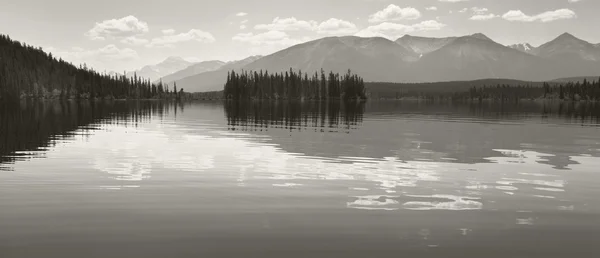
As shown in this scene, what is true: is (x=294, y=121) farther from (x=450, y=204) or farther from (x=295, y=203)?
(x=450, y=204)

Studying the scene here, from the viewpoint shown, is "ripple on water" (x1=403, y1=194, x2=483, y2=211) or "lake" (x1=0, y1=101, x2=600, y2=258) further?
"ripple on water" (x1=403, y1=194, x2=483, y2=211)

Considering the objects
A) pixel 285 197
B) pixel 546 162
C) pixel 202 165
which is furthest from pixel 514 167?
pixel 202 165

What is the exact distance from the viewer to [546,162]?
30422mm

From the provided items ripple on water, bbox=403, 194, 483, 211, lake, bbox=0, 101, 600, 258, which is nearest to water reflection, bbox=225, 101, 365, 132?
lake, bbox=0, 101, 600, 258

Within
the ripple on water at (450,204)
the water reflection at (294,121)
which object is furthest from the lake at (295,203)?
the water reflection at (294,121)

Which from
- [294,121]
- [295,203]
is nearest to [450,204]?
[295,203]

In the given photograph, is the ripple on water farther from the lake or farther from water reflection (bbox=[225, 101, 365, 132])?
water reflection (bbox=[225, 101, 365, 132])

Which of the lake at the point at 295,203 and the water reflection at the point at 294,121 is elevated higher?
the water reflection at the point at 294,121

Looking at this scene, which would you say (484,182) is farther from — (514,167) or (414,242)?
(414,242)

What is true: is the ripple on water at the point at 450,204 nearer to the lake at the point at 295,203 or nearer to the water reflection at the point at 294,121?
the lake at the point at 295,203

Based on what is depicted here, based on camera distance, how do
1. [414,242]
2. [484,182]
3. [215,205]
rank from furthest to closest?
[484,182], [215,205], [414,242]

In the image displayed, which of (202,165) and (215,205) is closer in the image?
(215,205)

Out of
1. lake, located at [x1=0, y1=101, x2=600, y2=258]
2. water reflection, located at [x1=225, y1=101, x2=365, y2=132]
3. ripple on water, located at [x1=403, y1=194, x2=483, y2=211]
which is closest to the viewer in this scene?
lake, located at [x1=0, y1=101, x2=600, y2=258]

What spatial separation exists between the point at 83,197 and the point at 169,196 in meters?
3.38
